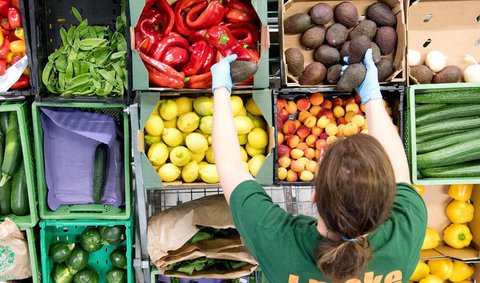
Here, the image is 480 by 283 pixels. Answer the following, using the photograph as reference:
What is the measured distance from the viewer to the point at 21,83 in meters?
2.03

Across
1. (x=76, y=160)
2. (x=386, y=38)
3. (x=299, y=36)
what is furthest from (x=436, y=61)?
(x=76, y=160)

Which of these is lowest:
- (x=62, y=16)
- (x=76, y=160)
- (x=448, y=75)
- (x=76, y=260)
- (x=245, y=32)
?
(x=76, y=260)

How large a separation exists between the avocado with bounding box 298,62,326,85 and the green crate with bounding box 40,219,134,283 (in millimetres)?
1110

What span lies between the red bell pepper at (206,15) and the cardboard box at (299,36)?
296mm

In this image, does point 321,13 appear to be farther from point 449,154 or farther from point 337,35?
point 449,154

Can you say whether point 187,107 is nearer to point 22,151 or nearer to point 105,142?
point 105,142

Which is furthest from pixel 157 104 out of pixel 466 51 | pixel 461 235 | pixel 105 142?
pixel 461 235

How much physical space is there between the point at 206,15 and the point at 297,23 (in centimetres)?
45

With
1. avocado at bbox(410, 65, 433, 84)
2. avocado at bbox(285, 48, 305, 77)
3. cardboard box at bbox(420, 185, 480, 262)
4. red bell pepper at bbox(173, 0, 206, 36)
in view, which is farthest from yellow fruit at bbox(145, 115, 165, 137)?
cardboard box at bbox(420, 185, 480, 262)

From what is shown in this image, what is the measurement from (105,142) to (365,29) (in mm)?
1313

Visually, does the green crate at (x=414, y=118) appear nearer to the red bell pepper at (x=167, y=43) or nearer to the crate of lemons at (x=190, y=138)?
the crate of lemons at (x=190, y=138)

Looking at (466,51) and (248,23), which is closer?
(248,23)

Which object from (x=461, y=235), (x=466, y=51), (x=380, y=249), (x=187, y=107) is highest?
(x=466, y=51)

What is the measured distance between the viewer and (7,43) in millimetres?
2051
